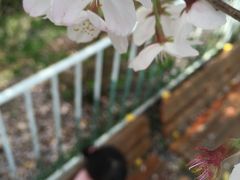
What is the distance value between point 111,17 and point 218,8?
11 cm

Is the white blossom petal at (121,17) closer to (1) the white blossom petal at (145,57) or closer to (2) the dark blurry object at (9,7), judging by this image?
(1) the white blossom petal at (145,57)

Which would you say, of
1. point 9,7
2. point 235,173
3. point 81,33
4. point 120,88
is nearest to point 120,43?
point 81,33

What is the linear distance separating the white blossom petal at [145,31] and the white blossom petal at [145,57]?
0.01 meters

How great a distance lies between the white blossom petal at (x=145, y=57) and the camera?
55 cm

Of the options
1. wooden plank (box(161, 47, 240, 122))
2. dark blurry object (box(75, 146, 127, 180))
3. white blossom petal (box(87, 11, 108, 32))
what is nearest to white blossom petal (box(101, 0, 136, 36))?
white blossom petal (box(87, 11, 108, 32))

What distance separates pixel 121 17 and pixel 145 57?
0.14m

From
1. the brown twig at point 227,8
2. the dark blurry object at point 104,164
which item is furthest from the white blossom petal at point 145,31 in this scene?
the dark blurry object at point 104,164

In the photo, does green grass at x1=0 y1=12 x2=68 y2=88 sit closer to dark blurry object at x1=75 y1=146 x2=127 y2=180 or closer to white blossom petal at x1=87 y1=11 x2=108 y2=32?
dark blurry object at x1=75 y1=146 x2=127 y2=180

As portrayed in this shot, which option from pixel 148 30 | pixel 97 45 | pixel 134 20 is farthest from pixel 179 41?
pixel 97 45

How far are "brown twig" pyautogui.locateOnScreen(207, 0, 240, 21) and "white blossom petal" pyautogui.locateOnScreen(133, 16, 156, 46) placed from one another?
0.11 metres

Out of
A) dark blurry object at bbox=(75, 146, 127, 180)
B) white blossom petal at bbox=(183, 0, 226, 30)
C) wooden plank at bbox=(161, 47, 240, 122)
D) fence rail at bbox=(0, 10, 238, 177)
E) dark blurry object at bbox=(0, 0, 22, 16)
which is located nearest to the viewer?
white blossom petal at bbox=(183, 0, 226, 30)

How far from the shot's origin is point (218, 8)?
0.46 meters

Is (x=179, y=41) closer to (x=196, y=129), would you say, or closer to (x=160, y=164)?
(x=160, y=164)

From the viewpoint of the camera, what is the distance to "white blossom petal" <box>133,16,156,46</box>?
560 mm
